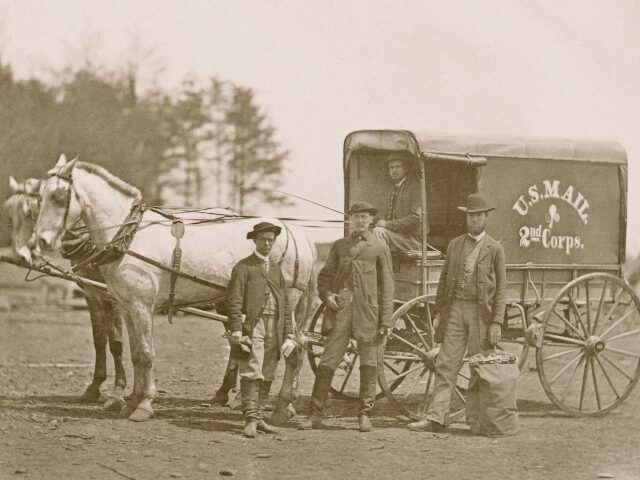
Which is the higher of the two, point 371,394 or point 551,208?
point 551,208

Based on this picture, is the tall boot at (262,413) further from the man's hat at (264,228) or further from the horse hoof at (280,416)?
the man's hat at (264,228)

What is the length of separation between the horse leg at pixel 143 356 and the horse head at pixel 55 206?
101 centimetres

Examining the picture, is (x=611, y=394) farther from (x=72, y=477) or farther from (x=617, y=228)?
(x=72, y=477)

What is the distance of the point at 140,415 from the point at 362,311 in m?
2.25

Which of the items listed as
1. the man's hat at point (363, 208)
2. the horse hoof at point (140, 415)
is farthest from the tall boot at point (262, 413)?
the man's hat at point (363, 208)

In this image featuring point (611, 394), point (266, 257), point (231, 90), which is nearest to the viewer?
point (266, 257)

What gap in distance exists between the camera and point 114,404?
28.9ft

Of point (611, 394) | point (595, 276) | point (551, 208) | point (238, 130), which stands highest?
point (238, 130)

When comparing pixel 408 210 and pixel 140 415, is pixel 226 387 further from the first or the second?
pixel 408 210

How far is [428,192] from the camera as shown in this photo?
1005 centimetres

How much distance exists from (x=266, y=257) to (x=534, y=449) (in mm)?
2818

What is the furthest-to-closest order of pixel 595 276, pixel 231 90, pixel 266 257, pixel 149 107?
pixel 231 90 → pixel 149 107 → pixel 595 276 → pixel 266 257

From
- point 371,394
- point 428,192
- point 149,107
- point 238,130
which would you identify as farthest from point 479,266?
point 238,130

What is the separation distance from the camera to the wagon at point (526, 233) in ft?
29.0
